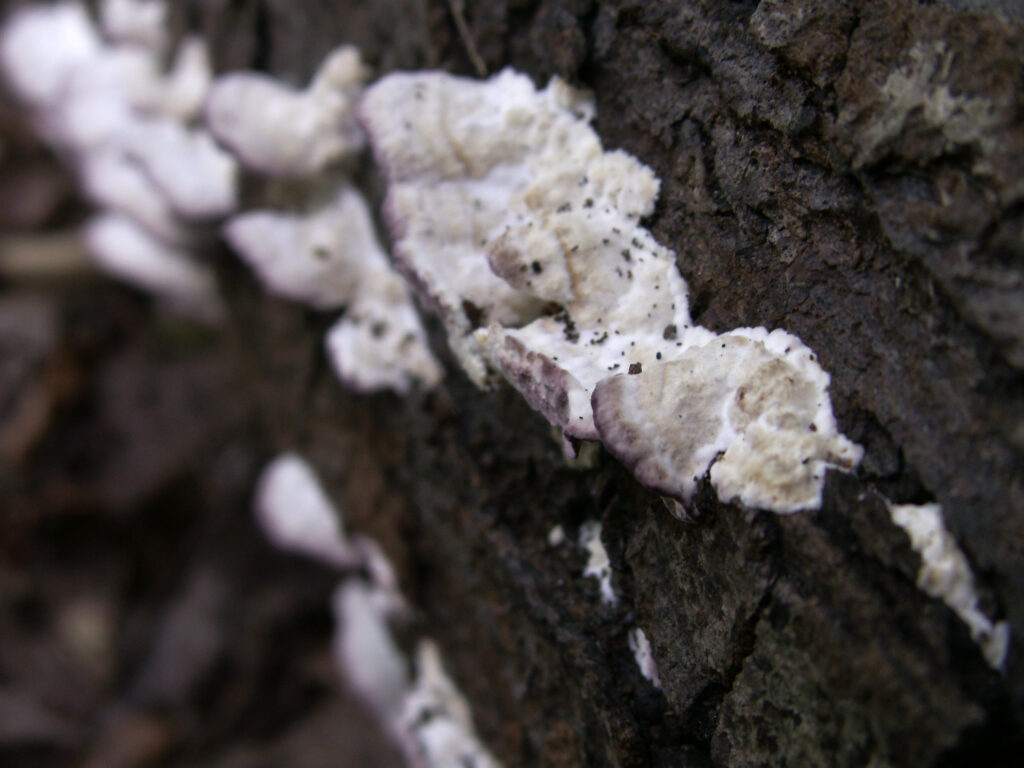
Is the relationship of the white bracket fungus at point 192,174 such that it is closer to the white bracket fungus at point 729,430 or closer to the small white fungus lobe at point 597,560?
the small white fungus lobe at point 597,560

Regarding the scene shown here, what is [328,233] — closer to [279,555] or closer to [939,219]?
[939,219]

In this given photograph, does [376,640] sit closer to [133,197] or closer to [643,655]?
[643,655]

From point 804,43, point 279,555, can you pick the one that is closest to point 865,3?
point 804,43

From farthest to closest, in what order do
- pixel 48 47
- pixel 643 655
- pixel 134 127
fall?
pixel 48 47, pixel 134 127, pixel 643 655

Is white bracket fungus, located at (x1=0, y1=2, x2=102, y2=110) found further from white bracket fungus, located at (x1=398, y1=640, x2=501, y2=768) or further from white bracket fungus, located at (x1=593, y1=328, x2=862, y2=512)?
white bracket fungus, located at (x1=593, y1=328, x2=862, y2=512)

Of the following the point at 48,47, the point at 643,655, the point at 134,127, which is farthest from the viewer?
the point at 48,47

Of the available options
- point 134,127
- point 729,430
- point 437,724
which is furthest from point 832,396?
point 134,127

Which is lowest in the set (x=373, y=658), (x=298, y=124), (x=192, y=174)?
(x=373, y=658)

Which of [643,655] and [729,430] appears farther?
[643,655]
